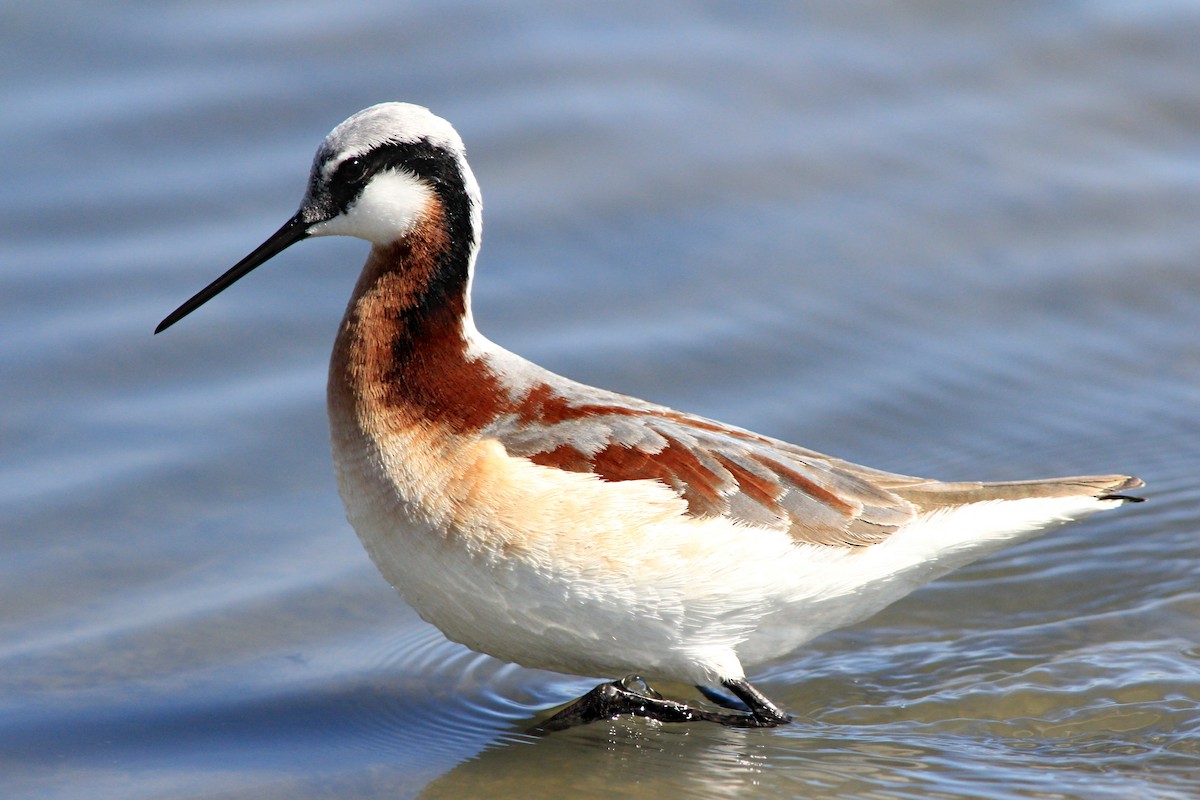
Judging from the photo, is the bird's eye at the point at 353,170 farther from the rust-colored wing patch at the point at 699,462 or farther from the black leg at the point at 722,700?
the black leg at the point at 722,700

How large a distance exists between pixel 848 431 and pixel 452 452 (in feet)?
11.6

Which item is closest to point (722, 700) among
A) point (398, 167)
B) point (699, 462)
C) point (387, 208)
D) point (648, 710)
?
point (648, 710)

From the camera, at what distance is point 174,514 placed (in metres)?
9.33

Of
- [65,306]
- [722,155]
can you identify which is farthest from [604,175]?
[65,306]

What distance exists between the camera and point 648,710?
7.68 metres

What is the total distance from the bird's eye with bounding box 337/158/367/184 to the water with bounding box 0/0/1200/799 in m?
2.43

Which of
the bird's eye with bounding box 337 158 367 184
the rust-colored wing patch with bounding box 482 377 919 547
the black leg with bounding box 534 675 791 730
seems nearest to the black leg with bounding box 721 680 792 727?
the black leg with bounding box 534 675 791 730

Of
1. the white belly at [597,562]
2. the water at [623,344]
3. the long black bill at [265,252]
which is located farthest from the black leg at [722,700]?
the long black bill at [265,252]

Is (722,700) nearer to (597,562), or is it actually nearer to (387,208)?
(597,562)

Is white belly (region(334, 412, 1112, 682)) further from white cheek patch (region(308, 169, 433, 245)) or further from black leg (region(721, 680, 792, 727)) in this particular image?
white cheek patch (region(308, 169, 433, 245))

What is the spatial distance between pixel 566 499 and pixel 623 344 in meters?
3.56

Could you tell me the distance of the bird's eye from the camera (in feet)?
24.6

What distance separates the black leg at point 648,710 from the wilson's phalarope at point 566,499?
0.03 ft

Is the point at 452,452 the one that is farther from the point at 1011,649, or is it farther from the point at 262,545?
the point at 1011,649
